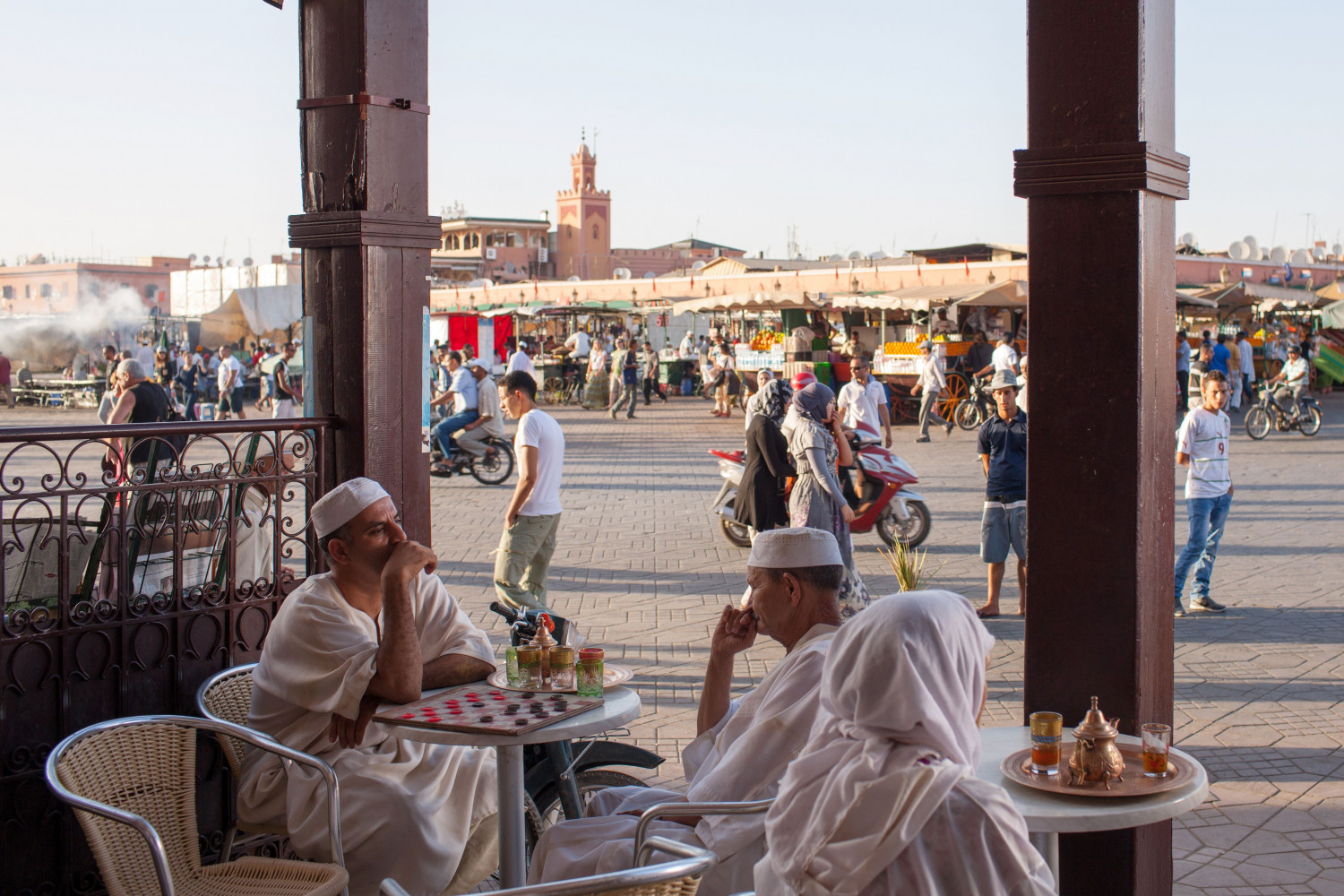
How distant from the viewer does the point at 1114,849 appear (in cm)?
308

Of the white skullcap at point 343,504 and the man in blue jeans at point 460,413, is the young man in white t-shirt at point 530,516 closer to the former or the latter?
the white skullcap at point 343,504

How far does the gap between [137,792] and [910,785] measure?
2186 mm

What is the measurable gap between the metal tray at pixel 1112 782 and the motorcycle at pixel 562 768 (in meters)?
1.31

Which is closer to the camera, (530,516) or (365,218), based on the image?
(365,218)

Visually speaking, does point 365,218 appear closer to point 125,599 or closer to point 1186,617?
point 125,599

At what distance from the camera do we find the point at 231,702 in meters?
3.79

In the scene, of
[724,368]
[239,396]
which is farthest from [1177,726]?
[239,396]

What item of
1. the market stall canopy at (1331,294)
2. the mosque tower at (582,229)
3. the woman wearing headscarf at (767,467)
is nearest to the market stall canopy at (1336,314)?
the market stall canopy at (1331,294)

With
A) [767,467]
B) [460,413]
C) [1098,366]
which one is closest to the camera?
[1098,366]

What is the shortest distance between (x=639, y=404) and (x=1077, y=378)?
26.5 metres

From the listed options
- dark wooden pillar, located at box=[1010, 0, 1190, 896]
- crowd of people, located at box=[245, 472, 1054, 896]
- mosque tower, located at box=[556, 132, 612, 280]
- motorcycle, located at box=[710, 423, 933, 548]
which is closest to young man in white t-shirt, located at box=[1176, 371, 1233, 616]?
motorcycle, located at box=[710, 423, 933, 548]

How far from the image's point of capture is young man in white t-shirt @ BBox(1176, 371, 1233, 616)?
25.5 ft

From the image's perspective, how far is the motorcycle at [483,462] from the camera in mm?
14625

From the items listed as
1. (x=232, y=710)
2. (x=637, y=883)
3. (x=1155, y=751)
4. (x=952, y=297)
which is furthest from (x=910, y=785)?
(x=952, y=297)
